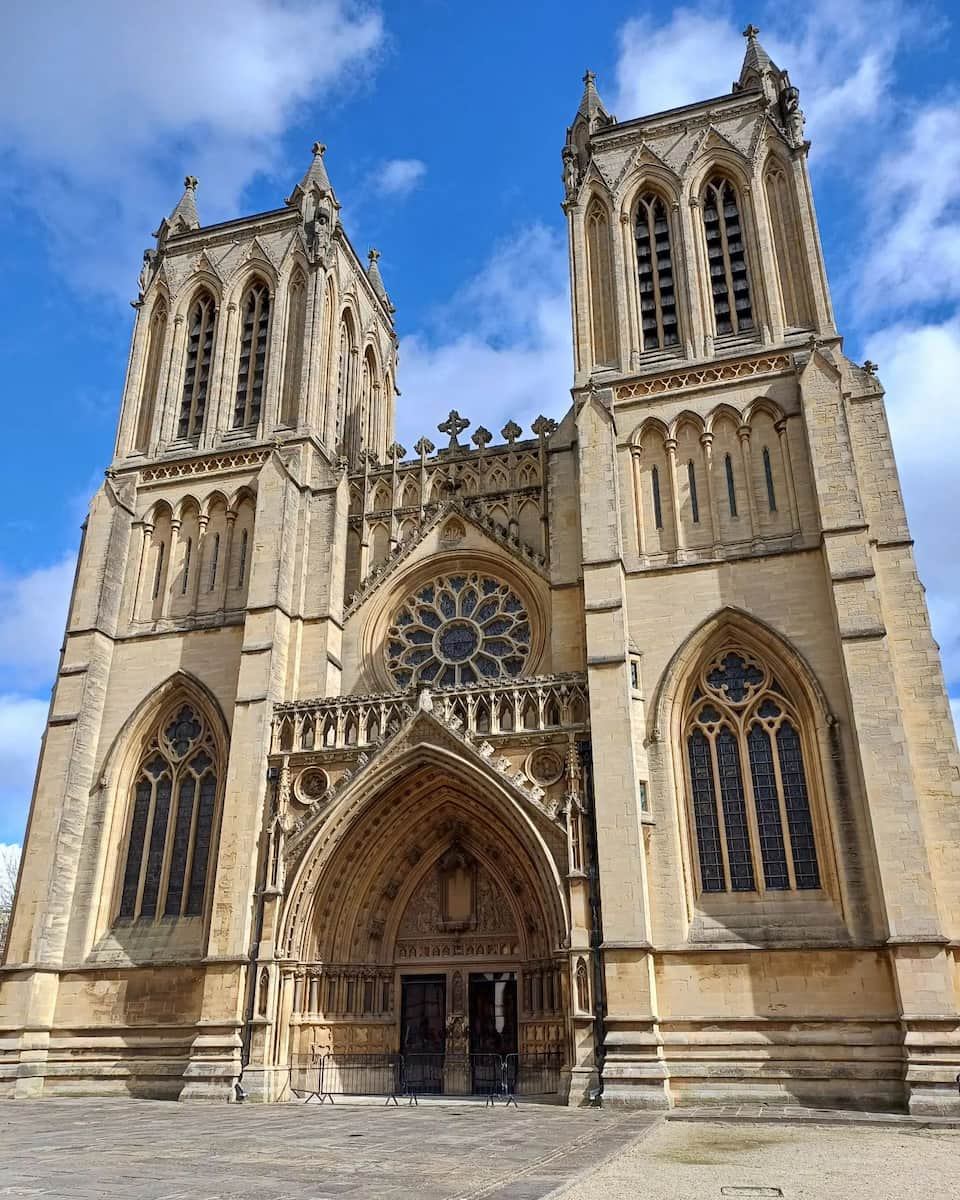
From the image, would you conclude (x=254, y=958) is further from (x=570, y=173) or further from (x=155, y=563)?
(x=570, y=173)

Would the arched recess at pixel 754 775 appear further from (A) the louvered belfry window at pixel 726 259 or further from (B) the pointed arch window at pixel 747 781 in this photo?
(A) the louvered belfry window at pixel 726 259

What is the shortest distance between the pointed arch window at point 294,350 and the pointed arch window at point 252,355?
72cm

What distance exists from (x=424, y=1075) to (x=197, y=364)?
773 inches

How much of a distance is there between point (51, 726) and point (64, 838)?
270cm

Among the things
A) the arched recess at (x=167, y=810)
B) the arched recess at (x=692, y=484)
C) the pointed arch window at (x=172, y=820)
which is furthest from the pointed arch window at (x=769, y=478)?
the pointed arch window at (x=172, y=820)

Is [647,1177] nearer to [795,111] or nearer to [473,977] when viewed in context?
[473,977]

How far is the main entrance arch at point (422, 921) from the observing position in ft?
59.5

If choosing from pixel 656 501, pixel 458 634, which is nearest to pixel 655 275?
pixel 656 501

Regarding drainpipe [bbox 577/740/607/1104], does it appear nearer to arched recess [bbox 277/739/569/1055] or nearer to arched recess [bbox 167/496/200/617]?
arched recess [bbox 277/739/569/1055]

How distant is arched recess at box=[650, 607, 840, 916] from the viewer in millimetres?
17219

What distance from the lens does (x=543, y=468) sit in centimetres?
2339

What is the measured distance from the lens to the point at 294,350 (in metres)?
26.8

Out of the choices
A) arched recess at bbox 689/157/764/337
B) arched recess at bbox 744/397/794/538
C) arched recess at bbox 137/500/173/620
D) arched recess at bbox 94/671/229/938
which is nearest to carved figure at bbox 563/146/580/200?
arched recess at bbox 689/157/764/337

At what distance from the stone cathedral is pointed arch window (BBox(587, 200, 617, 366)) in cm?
9
